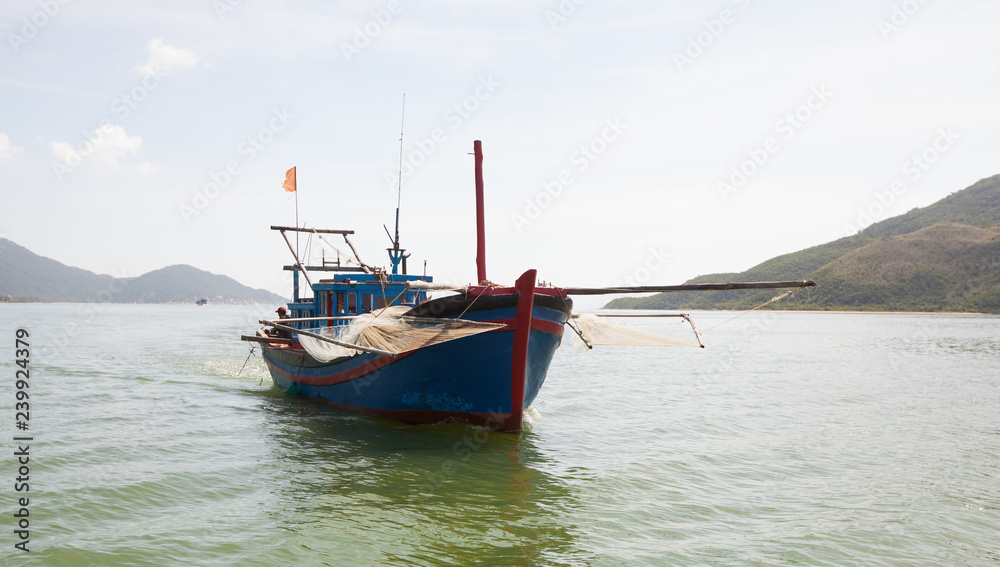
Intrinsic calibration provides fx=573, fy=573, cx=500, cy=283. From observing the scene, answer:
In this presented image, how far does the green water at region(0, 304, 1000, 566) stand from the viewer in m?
7.20

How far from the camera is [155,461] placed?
10594 mm

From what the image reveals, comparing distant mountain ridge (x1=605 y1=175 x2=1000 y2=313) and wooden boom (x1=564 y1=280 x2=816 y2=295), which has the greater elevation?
distant mountain ridge (x1=605 y1=175 x2=1000 y2=313)

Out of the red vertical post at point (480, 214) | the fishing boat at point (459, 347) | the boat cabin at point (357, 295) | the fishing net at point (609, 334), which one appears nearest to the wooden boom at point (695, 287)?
the fishing boat at point (459, 347)

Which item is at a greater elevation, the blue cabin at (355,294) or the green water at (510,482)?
the blue cabin at (355,294)

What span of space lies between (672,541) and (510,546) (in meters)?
2.18

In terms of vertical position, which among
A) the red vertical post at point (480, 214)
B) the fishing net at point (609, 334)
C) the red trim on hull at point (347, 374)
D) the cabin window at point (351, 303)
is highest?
the red vertical post at point (480, 214)

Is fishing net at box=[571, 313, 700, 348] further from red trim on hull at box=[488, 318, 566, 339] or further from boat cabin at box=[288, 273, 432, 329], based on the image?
boat cabin at box=[288, 273, 432, 329]

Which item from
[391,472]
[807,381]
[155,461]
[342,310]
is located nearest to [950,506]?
[391,472]

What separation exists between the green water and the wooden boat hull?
0.60 m

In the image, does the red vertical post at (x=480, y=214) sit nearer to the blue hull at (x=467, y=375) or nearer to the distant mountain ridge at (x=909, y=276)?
the blue hull at (x=467, y=375)

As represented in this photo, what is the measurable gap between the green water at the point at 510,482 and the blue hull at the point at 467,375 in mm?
594

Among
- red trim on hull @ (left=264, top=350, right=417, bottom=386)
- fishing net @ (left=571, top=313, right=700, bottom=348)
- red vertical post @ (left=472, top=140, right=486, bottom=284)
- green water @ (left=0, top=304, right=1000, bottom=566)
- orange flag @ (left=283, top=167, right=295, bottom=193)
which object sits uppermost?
orange flag @ (left=283, top=167, right=295, bottom=193)

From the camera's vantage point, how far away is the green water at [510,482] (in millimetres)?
7199

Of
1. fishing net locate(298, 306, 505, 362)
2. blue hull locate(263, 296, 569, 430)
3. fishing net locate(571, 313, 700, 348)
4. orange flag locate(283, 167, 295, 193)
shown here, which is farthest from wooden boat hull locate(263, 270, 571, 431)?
orange flag locate(283, 167, 295, 193)
